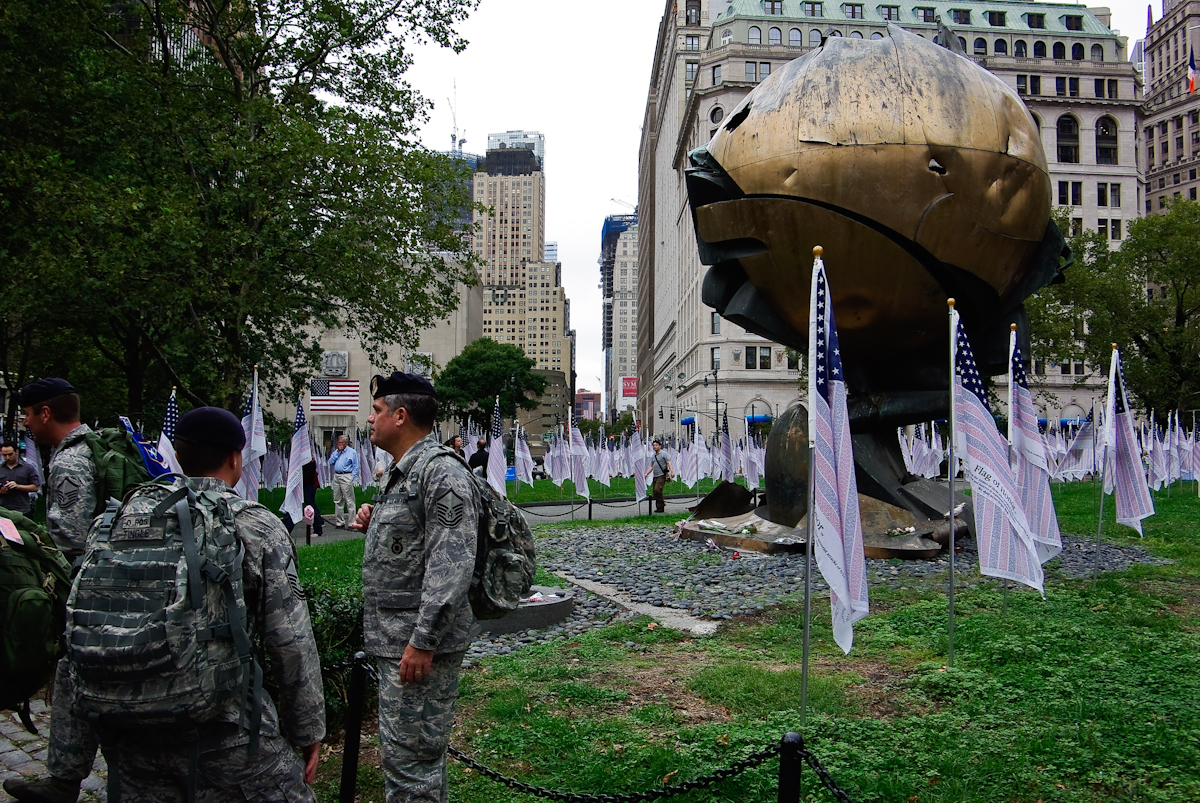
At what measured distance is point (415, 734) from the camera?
3318 mm

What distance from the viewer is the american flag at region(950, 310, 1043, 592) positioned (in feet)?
22.1

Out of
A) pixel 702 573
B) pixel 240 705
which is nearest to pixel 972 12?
pixel 702 573

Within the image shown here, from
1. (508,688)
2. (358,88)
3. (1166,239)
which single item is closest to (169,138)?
(358,88)

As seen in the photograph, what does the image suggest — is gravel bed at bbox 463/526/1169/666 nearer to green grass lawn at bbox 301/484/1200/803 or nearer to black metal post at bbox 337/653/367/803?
green grass lawn at bbox 301/484/1200/803

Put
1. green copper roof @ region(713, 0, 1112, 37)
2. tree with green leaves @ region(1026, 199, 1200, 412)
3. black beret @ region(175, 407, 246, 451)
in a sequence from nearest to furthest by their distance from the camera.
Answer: black beret @ region(175, 407, 246, 451) < tree with green leaves @ region(1026, 199, 1200, 412) < green copper roof @ region(713, 0, 1112, 37)

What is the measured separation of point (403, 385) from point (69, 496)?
2813mm

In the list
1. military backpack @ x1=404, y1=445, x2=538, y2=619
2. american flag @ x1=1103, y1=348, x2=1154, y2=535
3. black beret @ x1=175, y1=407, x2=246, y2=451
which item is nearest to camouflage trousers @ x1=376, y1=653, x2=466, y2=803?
military backpack @ x1=404, y1=445, x2=538, y2=619

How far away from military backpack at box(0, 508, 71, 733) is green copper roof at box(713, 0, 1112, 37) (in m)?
76.4

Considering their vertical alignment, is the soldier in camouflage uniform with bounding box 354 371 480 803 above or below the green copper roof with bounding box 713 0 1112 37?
below

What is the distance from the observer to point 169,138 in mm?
17938

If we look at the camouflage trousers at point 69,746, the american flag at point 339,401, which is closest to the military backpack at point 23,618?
the camouflage trousers at point 69,746

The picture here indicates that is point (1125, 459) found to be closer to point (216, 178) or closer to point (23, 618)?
point (23, 618)

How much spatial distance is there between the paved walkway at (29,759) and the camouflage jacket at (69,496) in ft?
3.71

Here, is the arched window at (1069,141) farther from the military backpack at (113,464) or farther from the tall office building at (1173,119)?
the military backpack at (113,464)
